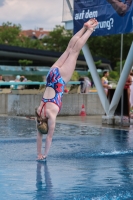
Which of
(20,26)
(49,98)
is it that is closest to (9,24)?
(20,26)

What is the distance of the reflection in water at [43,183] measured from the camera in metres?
6.59

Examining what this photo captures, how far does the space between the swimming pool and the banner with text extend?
315cm

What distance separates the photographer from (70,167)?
8.78 meters

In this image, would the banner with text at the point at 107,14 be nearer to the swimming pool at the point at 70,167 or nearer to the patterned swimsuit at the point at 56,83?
the swimming pool at the point at 70,167

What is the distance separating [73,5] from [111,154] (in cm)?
803

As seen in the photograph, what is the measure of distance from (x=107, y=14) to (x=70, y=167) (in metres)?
8.15

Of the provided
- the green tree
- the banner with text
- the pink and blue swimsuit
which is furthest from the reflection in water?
the green tree

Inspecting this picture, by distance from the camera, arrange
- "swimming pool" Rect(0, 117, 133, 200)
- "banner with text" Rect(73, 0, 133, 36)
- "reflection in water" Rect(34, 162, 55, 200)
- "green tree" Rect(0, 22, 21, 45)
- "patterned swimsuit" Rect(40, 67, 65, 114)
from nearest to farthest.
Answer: "reflection in water" Rect(34, 162, 55, 200), "swimming pool" Rect(0, 117, 133, 200), "patterned swimsuit" Rect(40, 67, 65, 114), "banner with text" Rect(73, 0, 133, 36), "green tree" Rect(0, 22, 21, 45)

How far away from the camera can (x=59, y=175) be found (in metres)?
8.03

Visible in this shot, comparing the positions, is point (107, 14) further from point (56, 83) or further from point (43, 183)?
point (43, 183)

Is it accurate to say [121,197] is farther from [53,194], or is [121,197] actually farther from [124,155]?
[124,155]

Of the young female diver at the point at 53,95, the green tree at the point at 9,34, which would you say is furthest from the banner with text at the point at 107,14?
the green tree at the point at 9,34

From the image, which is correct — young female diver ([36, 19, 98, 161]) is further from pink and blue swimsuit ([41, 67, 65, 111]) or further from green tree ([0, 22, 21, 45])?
green tree ([0, 22, 21, 45])

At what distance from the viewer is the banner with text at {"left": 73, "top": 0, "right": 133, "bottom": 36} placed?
50.6 ft
